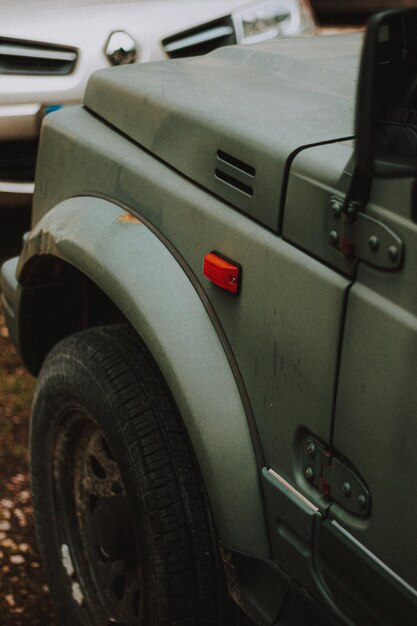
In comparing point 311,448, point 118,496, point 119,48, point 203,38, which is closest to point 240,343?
point 311,448

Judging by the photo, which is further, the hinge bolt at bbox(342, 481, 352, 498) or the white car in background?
the white car in background

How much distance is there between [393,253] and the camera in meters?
1.38

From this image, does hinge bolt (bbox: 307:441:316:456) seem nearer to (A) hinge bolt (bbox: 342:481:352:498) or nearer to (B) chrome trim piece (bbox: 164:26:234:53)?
(A) hinge bolt (bbox: 342:481:352:498)

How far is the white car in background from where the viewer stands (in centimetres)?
449

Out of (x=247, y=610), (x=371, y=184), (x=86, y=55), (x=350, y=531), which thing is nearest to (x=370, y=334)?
(x=371, y=184)

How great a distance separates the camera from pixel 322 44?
2.33 meters

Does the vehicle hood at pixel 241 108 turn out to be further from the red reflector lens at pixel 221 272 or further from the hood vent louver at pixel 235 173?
the red reflector lens at pixel 221 272

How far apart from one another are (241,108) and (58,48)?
2921mm

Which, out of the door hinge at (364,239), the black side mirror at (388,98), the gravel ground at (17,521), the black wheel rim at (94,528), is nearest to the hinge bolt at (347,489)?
the door hinge at (364,239)

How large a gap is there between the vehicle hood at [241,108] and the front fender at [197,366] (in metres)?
0.19

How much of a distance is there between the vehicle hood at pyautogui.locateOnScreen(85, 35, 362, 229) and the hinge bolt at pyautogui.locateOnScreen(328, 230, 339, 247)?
155 millimetres

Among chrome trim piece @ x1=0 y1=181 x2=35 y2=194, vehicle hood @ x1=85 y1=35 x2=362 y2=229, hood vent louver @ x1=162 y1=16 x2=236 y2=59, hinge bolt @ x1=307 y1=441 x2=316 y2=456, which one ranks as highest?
vehicle hood @ x1=85 y1=35 x2=362 y2=229

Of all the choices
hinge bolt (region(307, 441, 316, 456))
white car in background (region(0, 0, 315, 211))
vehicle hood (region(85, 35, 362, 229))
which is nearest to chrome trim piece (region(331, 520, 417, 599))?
hinge bolt (region(307, 441, 316, 456))

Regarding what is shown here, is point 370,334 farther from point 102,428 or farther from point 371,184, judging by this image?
point 102,428
